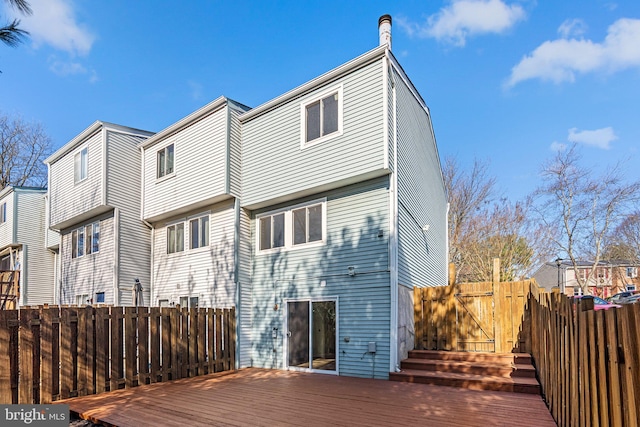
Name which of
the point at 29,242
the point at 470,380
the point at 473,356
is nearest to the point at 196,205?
the point at 473,356

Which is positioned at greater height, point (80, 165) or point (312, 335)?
point (80, 165)

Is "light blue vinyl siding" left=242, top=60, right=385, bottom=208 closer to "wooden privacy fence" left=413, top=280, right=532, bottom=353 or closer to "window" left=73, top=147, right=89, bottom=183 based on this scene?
"wooden privacy fence" left=413, top=280, right=532, bottom=353

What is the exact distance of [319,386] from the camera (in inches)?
306

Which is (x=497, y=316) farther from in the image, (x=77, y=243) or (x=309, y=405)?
(x=77, y=243)

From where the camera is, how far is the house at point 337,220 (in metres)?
8.69

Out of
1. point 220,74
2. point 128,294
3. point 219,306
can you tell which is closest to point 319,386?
point 219,306

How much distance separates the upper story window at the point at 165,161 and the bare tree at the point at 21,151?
1906 cm

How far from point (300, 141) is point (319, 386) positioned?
18.2 ft

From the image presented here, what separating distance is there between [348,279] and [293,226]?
213cm

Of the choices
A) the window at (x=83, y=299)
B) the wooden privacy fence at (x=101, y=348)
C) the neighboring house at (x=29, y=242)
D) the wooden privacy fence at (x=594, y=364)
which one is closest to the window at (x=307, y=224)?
the wooden privacy fence at (x=101, y=348)

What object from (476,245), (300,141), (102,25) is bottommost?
(476,245)

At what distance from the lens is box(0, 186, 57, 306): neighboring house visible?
19406 mm

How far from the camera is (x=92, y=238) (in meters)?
14.5

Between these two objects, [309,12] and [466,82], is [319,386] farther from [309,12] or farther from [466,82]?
[466,82]
